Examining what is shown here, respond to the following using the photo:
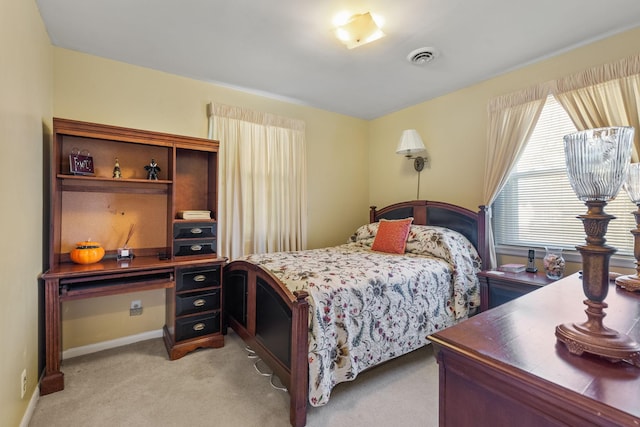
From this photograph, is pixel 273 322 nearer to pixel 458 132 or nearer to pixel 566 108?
pixel 458 132

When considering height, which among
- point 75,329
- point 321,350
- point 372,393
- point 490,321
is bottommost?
point 372,393

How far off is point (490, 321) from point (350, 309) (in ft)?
3.63

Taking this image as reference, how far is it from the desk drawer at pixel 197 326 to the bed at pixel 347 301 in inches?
7.1

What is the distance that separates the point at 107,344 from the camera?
2.74 metres

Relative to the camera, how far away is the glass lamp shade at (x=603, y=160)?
0.83 meters

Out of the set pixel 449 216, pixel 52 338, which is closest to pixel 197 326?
pixel 52 338

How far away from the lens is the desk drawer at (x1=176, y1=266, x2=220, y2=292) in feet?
8.57

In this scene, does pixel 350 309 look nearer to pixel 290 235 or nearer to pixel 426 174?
pixel 290 235

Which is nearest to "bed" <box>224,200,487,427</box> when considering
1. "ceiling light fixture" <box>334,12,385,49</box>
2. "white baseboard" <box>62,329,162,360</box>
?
"white baseboard" <box>62,329,162,360</box>

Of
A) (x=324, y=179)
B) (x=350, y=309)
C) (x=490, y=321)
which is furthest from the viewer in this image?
(x=324, y=179)

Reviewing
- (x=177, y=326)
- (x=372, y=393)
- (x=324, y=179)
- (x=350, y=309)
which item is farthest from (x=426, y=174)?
(x=177, y=326)

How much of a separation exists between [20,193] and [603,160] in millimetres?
2667

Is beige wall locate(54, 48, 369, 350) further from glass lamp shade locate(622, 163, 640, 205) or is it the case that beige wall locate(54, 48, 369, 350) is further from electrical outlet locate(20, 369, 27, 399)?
glass lamp shade locate(622, 163, 640, 205)

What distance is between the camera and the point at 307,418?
1827 mm
